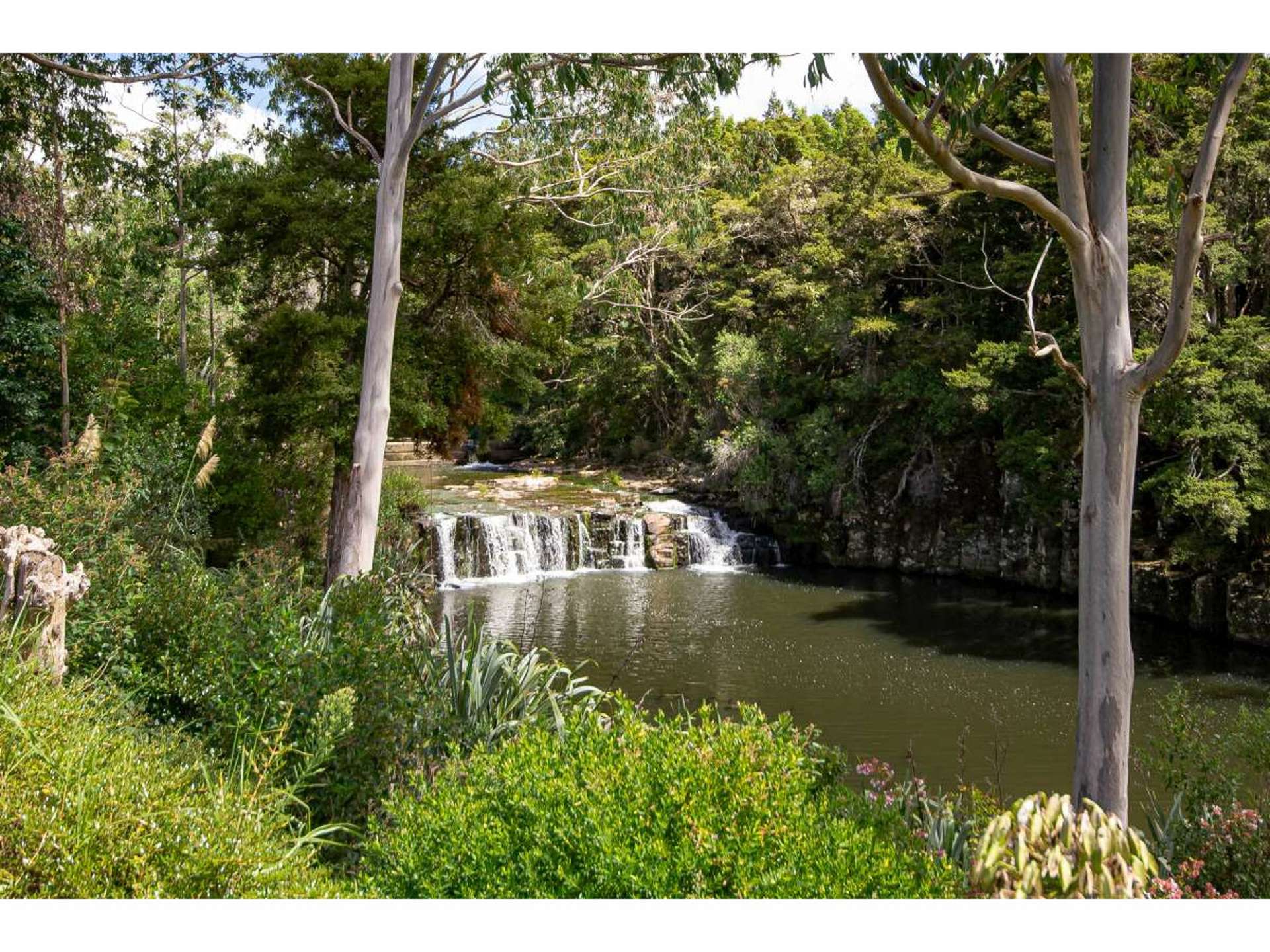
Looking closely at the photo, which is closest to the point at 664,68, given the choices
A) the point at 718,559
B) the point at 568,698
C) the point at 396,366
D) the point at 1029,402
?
the point at 396,366

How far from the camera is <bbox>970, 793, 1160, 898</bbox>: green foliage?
280cm

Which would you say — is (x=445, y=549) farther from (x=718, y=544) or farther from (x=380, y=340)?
(x=380, y=340)

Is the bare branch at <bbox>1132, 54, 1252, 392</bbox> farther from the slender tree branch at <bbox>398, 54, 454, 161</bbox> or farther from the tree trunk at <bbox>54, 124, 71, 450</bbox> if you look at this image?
the tree trunk at <bbox>54, 124, 71, 450</bbox>

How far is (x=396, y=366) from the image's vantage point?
31.2ft

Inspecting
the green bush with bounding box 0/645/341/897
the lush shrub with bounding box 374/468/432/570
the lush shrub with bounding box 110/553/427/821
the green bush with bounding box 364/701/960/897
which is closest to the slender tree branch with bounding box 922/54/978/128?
the green bush with bounding box 364/701/960/897

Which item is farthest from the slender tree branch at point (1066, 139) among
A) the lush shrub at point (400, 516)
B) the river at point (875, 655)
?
the lush shrub at point (400, 516)

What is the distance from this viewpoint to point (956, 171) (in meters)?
4.32

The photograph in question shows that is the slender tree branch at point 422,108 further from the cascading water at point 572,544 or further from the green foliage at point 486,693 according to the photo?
the cascading water at point 572,544

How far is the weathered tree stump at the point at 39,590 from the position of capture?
12.9 ft

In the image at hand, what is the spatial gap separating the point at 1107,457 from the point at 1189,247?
3.11 ft

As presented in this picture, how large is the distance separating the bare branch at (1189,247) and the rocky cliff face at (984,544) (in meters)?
8.54

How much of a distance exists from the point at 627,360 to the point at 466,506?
7153mm

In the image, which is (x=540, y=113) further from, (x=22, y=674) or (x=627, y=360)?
(x=627, y=360)

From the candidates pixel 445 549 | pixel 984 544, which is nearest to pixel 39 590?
pixel 445 549
